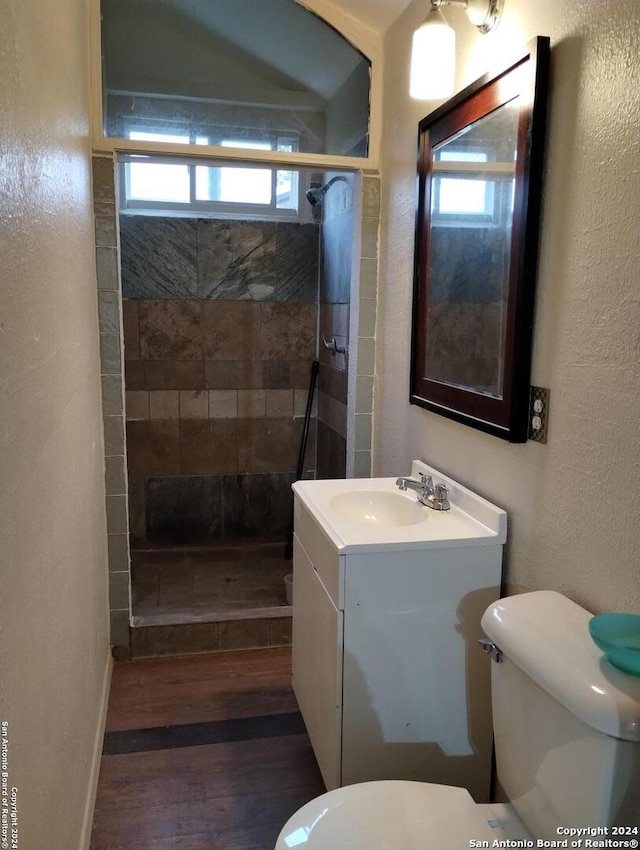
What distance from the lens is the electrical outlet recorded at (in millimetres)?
1452

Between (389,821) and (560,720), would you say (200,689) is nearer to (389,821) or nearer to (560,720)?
(389,821)

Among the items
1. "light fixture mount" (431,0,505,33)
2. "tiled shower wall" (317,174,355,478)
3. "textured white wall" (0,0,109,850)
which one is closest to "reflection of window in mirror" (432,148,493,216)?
"light fixture mount" (431,0,505,33)

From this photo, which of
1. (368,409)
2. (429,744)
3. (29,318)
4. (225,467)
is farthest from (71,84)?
(225,467)

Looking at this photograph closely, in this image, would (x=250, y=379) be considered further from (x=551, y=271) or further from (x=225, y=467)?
(x=551, y=271)

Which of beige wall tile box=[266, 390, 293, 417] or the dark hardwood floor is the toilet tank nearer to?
the dark hardwood floor

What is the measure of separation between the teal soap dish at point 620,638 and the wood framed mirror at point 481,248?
53 cm

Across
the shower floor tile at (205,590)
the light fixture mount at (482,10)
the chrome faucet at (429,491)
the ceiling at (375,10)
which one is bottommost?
the shower floor tile at (205,590)

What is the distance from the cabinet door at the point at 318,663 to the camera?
1.63m

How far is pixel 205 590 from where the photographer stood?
310cm

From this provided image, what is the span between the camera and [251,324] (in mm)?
3639

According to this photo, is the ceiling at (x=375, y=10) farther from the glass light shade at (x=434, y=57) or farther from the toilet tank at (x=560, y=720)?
the toilet tank at (x=560, y=720)

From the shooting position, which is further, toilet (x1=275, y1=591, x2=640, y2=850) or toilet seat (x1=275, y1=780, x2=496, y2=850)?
toilet seat (x1=275, y1=780, x2=496, y2=850)

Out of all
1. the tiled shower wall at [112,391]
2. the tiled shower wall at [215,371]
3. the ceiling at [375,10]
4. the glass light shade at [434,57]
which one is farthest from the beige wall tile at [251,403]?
the glass light shade at [434,57]

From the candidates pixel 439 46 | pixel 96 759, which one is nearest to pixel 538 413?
pixel 439 46
